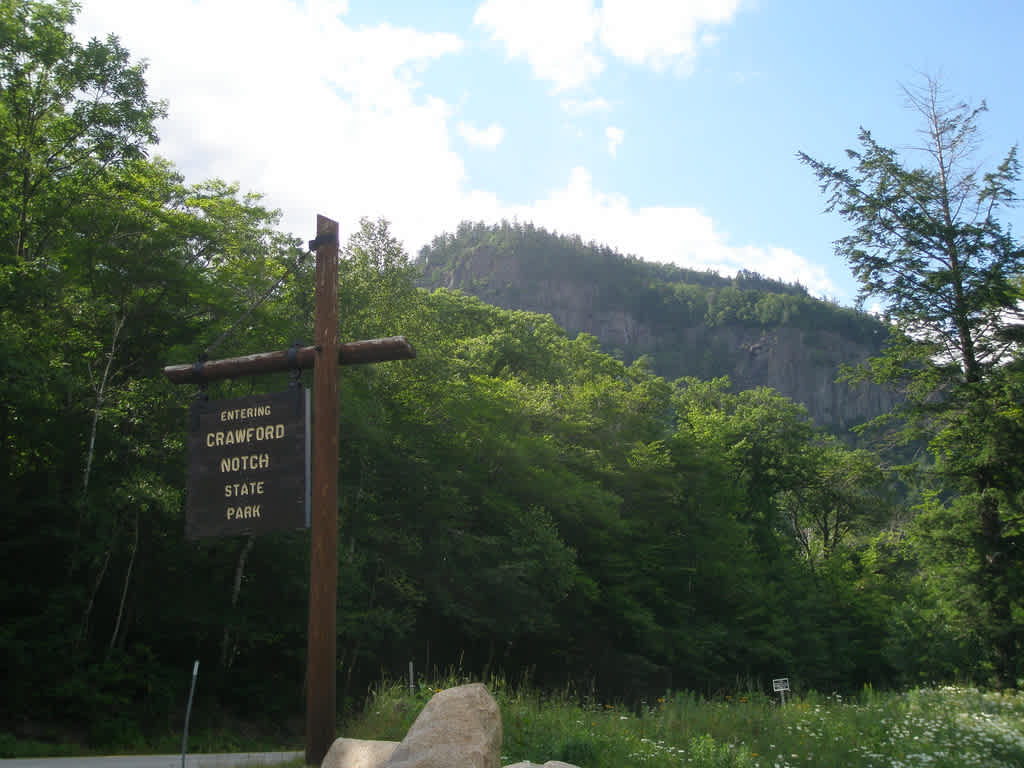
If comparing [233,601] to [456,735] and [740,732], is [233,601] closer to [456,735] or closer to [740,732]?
[740,732]

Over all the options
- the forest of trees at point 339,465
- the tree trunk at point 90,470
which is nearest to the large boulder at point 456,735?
the forest of trees at point 339,465

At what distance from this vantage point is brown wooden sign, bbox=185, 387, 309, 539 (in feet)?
25.6

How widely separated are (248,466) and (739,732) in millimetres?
7842

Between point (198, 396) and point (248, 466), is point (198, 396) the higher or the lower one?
the higher one

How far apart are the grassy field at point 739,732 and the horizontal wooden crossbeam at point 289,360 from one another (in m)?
4.28

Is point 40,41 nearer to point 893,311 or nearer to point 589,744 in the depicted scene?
point 589,744

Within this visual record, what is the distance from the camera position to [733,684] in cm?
3862

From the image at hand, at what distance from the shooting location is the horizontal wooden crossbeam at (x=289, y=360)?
866cm

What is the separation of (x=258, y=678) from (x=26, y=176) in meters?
14.2

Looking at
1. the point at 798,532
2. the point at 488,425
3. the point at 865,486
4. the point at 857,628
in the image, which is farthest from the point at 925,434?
the point at 798,532

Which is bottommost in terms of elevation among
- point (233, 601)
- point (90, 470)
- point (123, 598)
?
point (233, 601)

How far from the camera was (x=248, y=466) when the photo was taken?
798 cm

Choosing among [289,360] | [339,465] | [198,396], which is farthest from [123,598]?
[289,360]

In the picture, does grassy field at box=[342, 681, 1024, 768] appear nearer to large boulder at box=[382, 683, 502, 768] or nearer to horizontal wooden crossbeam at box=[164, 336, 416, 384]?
large boulder at box=[382, 683, 502, 768]
